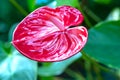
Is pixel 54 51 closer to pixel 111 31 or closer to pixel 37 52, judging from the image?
pixel 37 52

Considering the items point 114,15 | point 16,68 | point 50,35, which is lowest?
point 114,15

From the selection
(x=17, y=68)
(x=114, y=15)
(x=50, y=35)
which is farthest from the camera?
(x=114, y=15)

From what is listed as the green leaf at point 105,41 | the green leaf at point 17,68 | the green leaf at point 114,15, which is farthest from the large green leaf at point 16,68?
the green leaf at point 114,15

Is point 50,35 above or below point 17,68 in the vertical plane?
above

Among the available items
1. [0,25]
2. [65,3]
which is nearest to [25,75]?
[65,3]

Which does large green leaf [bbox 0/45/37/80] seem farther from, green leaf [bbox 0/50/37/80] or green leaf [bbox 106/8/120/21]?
green leaf [bbox 106/8/120/21]

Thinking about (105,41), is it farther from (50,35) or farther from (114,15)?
(114,15)

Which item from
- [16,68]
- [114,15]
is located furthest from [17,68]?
[114,15]

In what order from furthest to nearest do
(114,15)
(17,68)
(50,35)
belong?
(114,15), (17,68), (50,35)
